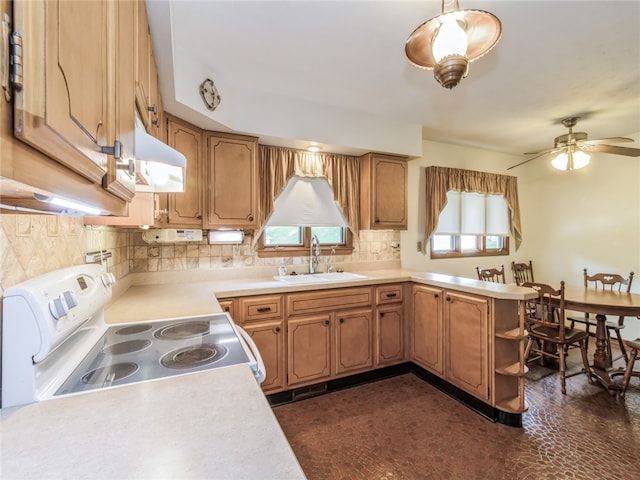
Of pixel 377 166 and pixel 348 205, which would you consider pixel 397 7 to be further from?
pixel 348 205

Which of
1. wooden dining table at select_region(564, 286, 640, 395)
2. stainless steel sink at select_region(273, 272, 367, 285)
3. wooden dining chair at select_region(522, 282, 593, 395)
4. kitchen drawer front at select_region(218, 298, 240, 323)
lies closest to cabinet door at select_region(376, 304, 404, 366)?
stainless steel sink at select_region(273, 272, 367, 285)

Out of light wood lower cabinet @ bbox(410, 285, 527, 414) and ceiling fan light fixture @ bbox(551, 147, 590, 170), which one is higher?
ceiling fan light fixture @ bbox(551, 147, 590, 170)

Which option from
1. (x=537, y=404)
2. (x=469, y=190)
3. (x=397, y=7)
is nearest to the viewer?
(x=397, y=7)

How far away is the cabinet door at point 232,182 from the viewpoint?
2400 mm

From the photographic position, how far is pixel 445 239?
3.98 meters

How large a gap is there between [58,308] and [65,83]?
0.70m

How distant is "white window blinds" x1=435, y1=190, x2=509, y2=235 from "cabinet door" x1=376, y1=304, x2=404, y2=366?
146 centimetres

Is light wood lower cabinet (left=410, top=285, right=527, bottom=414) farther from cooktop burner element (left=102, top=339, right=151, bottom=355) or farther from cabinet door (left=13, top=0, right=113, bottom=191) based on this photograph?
cabinet door (left=13, top=0, right=113, bottom=191)

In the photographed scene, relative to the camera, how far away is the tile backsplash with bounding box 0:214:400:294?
85 cm

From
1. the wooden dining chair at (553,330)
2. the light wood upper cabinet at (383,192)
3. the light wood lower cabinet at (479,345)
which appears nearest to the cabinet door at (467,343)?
the light wood lower cabinet at (479,345)

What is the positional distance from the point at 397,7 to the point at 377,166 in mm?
1615

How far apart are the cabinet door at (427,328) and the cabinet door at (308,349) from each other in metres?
0.90

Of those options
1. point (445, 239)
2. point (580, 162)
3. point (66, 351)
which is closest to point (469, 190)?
point (445, 239)

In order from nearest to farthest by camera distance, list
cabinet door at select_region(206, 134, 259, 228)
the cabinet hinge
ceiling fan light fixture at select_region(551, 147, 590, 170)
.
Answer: the cabinet hinge, cabinet door at select_region(206, 134, 259, 228), ceiling fan light fixture at select_region(551, 147, 590, 170)
